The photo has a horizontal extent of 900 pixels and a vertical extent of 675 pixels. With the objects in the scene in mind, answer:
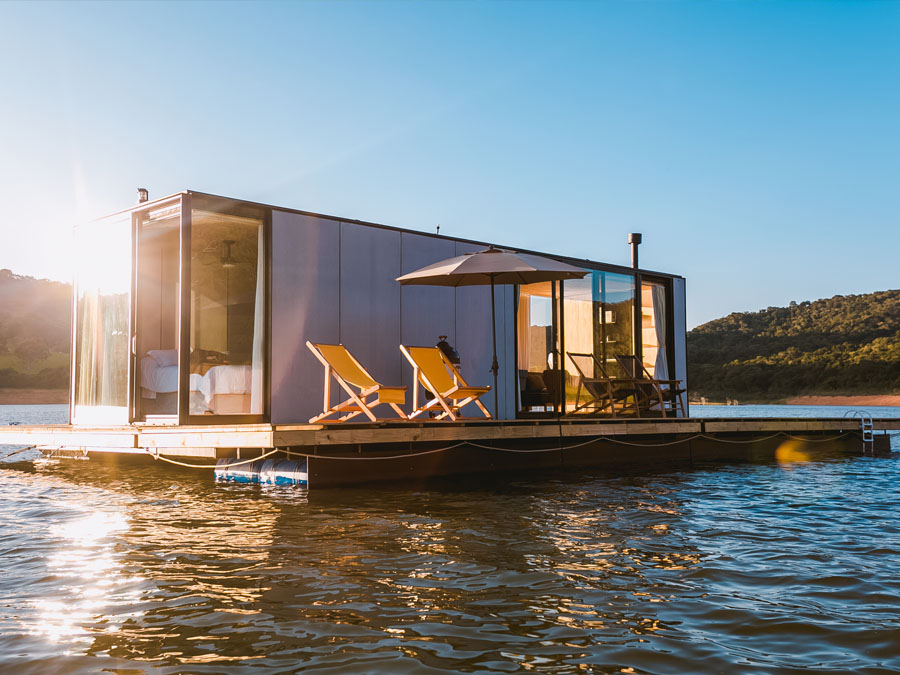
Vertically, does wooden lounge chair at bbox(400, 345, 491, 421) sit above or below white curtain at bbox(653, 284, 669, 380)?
below

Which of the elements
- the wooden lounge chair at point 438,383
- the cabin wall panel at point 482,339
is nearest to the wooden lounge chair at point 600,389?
the cabin wall panel at point 482,339

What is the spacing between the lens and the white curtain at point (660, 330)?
36.2ft

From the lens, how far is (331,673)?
218 centimetres

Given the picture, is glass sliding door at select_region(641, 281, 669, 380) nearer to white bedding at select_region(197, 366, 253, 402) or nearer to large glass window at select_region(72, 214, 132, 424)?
white bedding at select_region(197, 366, 253, 402)

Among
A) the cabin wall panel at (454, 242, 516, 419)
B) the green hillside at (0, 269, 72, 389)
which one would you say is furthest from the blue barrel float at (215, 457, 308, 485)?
the green hillside at (0, 269, 72, 389)

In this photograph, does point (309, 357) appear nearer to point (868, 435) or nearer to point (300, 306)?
point (300, 306)

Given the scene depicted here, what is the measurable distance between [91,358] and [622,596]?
21.2 feet

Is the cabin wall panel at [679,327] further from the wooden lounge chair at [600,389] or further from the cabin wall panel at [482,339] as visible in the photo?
the cabin wall panel at [482,339]

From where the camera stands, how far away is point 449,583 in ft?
10.6

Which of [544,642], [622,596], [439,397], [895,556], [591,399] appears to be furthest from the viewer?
[591,399]

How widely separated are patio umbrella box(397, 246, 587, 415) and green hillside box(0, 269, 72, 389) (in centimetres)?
4448

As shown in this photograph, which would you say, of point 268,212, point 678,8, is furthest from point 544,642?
point 678,8

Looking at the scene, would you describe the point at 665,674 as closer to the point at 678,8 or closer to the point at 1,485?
the point at 1,485

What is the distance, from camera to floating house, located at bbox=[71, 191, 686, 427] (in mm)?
7023
